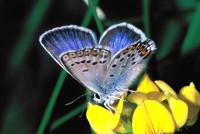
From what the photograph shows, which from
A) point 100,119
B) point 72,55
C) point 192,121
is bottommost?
point 192,121

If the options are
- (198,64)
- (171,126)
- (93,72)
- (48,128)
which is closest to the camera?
(171,126)

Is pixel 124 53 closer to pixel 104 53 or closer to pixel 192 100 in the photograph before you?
pixel 104 53

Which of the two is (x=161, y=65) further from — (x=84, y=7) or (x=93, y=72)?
(x=84, y=7)

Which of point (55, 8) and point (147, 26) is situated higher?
point (147, 26)

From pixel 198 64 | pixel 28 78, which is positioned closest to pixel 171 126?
pixel 198 64

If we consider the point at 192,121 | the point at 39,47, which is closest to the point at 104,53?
the point at 192,121
